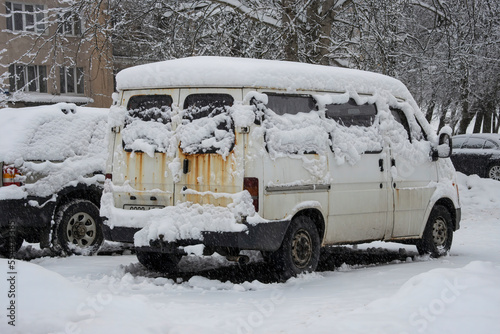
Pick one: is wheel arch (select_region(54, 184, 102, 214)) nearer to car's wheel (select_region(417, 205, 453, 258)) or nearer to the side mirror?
car's wheel (select_region(417, 205, 453, 258))

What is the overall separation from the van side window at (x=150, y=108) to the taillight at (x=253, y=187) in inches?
46.0

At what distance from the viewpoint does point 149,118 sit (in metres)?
8.40

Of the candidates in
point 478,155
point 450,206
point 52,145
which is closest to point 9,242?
point 52,145

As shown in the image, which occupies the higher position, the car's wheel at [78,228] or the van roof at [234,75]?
the van roof at [234,75]

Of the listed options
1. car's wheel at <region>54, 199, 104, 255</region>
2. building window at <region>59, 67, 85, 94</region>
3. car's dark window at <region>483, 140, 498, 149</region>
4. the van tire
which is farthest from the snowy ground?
building window at <region>59, 67, 85, 94</region>

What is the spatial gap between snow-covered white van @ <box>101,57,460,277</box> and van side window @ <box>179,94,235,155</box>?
0.01 m

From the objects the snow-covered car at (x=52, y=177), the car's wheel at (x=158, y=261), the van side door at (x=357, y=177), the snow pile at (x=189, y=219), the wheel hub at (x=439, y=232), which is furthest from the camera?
the wheel hub at (x=439, y=232)

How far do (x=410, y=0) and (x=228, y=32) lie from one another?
4039 millimetres

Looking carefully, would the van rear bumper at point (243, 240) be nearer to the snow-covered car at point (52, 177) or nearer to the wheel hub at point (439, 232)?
the snow-covered car at point (52, 177)

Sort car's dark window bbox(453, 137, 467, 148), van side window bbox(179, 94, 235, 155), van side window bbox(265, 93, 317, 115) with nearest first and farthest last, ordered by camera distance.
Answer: van side window bbox(179, 94, 235, 155) → van side window bbox(265, 93, 317, 115) → car's dark window bbox(453, 137, 467, 148)

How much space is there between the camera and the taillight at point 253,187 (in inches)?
301

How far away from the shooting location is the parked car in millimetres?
25844

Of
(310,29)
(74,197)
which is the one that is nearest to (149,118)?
(74,197)

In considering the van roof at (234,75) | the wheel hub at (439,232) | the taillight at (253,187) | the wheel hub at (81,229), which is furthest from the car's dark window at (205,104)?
the wheel hub at (439,232)
